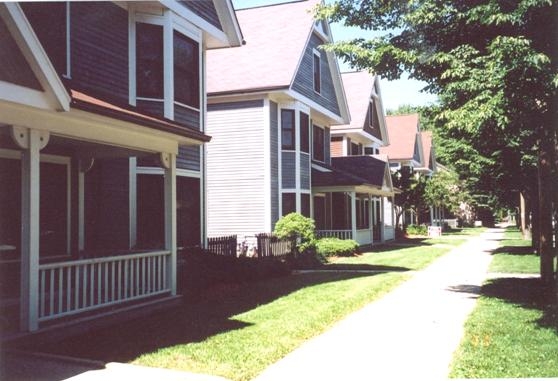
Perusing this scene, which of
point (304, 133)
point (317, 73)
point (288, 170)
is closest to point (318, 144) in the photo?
point (304, 133)

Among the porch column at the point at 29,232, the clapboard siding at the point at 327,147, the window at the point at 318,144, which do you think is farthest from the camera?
the clapboard siding at the point at 327,147

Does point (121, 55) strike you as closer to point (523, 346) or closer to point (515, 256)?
point (523, 346)

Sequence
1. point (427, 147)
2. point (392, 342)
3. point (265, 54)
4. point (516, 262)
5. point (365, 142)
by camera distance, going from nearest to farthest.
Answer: point (392, 342) < point (516, 262) < point (265, 54) < point (365, 142) < point (427, 147)

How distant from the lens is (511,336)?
7660 mm

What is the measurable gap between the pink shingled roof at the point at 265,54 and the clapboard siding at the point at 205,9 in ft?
16.3

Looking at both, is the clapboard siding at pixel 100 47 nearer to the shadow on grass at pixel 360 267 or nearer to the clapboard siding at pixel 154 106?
the clapboard siding at pixel 154 106

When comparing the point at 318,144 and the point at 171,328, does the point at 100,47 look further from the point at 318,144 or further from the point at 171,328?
the point at 318,144

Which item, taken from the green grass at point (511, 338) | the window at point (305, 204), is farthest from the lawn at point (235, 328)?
the window at point (305, 204)

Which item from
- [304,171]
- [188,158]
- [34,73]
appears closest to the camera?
[34,73]

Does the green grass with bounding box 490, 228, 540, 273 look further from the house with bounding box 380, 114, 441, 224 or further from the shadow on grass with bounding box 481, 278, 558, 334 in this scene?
the house with bounding box 380, 114, 441, 224

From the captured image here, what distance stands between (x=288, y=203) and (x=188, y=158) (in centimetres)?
846

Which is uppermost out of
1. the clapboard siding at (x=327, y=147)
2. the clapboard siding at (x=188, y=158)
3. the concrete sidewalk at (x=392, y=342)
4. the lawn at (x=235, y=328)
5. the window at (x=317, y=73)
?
the window at (x=317, y=73)

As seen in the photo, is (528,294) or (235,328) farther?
(528,294)

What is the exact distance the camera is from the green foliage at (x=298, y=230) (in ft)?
63.7
